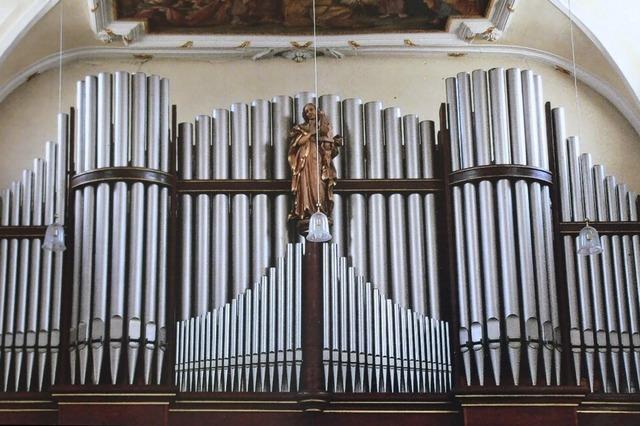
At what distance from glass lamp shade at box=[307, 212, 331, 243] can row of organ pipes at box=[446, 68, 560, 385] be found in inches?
77.0

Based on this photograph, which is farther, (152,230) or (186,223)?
(186,223)

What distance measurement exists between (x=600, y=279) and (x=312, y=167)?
3.42 meters

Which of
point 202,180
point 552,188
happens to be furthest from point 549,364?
point 202,180

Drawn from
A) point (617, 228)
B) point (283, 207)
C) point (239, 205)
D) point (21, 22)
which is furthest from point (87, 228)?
point (617, 228)

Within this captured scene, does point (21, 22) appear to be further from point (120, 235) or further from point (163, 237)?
point (163, 237)

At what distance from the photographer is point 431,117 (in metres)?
18.4

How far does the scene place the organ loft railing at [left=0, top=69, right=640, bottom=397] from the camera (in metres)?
15.7

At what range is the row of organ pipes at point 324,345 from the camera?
15.7m

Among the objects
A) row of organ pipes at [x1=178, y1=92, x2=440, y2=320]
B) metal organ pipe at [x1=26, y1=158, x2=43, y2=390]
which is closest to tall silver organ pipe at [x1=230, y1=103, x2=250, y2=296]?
row of organ pipes at [x1=178, y1=92, x2=440, y2=320]

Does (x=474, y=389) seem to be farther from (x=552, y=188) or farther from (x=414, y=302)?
(x=552, y=188)

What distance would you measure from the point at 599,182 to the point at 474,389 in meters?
3.00

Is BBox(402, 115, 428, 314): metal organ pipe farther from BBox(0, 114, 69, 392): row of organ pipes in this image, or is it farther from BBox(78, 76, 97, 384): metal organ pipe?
BBox(0, 114, 69, 392): row of organ pipes

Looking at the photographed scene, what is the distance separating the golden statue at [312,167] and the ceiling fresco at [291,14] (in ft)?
7.44

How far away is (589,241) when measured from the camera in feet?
49.3
